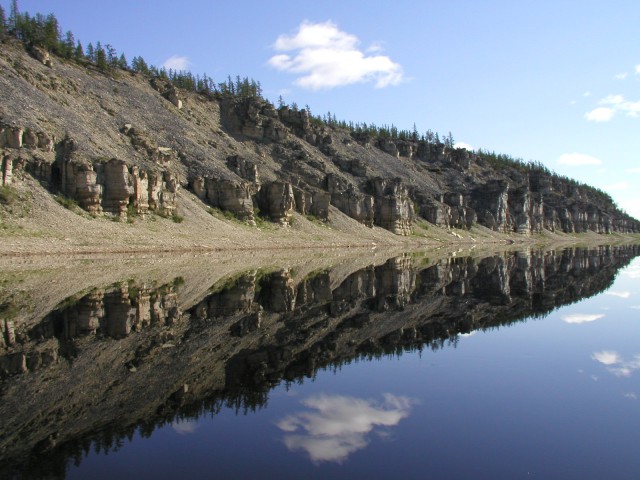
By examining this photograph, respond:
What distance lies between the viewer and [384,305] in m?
23.8

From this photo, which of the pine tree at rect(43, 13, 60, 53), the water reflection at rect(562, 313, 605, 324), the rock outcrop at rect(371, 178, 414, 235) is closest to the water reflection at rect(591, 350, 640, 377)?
the water reflection at rect(562, 313, 605, 324)

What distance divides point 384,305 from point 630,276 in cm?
3043

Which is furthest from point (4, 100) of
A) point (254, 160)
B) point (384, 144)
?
point (384, 144)

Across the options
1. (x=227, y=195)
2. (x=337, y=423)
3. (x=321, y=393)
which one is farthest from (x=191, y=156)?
(x=337, y=423)

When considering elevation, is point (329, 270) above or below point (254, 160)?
below

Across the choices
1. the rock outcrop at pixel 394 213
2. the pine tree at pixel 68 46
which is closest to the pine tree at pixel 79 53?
the pine tree at pixel 68 46

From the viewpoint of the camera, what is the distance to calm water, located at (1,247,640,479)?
7930 mm

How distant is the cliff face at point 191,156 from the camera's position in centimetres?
6181

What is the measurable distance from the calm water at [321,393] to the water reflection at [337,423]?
0.04m

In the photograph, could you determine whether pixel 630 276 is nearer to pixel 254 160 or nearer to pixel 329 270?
pixel 329 270

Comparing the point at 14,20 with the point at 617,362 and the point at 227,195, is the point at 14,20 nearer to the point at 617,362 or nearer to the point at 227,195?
the point at 227,195

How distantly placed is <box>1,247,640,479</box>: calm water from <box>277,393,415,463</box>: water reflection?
41 mm

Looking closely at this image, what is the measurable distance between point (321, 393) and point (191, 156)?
276 ft

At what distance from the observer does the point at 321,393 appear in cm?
1112
